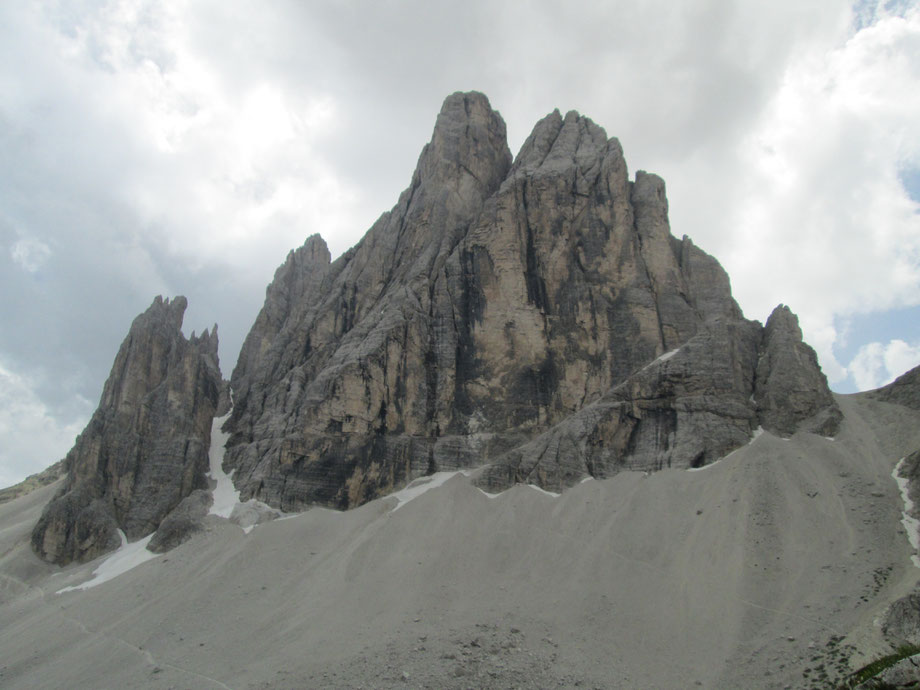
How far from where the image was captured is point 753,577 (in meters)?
33.1

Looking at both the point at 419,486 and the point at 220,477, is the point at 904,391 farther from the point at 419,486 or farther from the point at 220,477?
the point at 220,477

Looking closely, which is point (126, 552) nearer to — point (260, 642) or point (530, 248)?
point (260, 642)

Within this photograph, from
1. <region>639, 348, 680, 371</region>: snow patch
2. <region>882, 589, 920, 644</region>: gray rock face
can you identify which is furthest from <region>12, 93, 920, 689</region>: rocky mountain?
<region>639, 348, 680, 371</region>: snow patch

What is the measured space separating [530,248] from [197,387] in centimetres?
4273

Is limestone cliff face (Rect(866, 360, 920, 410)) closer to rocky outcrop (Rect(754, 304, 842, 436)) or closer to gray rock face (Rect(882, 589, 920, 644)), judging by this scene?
rocky outcrop (Rect(754, 304, 842, 436))

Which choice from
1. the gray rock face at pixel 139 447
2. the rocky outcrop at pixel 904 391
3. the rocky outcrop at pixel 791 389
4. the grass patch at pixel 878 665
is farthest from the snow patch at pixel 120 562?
the rocky outcrop at pixel 904 391

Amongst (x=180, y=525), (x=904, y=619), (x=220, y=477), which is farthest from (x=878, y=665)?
(x=220, y=477)

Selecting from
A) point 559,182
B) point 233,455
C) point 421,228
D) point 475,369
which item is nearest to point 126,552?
point 233,455

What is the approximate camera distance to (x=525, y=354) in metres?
57.1

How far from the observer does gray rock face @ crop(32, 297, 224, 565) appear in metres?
56.4

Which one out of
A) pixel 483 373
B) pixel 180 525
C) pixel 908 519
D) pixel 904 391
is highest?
pixel 483 373

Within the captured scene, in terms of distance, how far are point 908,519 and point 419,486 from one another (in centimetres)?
3531

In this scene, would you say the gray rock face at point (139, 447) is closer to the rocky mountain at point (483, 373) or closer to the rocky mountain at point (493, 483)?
the rocky mountain at point (483, 373)

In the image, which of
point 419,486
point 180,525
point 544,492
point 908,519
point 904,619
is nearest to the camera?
point 904,619
